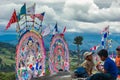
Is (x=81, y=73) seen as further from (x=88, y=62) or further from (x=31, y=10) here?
(x=31, y=10)

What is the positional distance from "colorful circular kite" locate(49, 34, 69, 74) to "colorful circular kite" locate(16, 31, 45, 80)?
15.2 feet

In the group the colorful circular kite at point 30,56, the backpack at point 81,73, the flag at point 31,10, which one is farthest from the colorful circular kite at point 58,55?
the backpack at point 81,73

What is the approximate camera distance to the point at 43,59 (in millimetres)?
25500

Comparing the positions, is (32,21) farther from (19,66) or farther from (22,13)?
(19,66)

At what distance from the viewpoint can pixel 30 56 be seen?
23.9m

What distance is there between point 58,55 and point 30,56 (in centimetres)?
799

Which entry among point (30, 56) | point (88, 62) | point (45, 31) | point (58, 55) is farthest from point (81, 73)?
point (58, 55)

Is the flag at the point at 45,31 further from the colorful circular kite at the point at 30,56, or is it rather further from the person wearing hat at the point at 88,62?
the person wearing hat at the point at 88,62

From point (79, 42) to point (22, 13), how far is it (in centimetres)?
10839

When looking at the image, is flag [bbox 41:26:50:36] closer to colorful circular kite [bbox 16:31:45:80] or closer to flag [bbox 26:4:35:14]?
colorful circular kite [bbox 16:31:45:80]

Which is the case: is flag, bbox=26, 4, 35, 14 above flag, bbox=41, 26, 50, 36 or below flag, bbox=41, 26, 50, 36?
above

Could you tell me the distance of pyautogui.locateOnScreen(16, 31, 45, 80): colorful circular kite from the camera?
22.6 metres

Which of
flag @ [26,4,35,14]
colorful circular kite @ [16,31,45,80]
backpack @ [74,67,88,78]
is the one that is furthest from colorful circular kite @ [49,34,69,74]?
backpack @ [74,67,88,78]

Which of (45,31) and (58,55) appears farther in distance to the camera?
(58,55)
